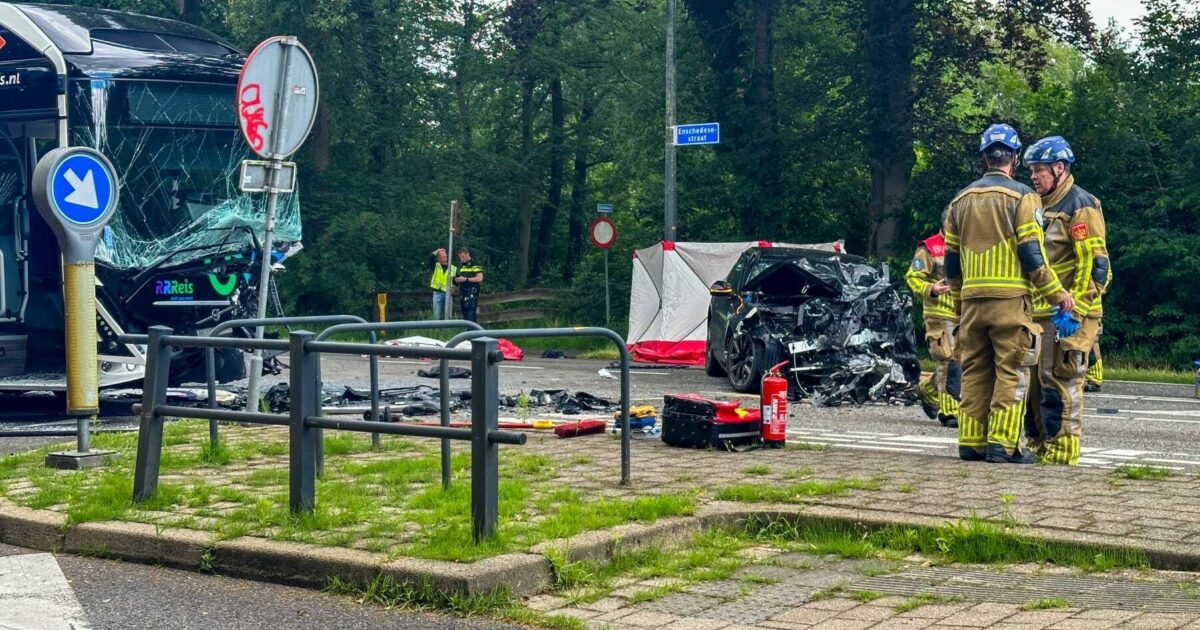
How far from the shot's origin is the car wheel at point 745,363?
644 inches

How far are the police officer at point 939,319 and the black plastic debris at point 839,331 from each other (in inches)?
95.2

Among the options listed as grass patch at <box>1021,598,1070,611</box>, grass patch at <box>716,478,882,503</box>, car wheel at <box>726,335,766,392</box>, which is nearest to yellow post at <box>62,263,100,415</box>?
grass patch at <box>716,478,882,503</box>

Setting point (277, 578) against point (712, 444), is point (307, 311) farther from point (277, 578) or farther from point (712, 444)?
point (277, 578)

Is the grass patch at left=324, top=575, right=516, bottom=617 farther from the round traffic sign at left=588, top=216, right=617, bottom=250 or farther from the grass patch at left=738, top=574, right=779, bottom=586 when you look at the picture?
the round traffic sign at left=588, top=216, right=617, bottom=250

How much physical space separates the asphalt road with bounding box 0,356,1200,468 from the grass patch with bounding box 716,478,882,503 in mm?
2817

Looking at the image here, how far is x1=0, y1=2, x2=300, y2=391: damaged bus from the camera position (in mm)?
13664

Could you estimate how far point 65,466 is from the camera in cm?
924

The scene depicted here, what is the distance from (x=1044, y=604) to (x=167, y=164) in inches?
419

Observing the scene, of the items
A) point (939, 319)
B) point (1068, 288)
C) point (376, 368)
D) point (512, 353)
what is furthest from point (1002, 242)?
point (512, 353)

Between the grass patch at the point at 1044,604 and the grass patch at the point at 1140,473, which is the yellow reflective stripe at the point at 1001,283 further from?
the grass patch at the point at 1044,604

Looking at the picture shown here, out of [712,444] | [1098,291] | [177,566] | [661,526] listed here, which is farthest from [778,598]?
[1098,291]

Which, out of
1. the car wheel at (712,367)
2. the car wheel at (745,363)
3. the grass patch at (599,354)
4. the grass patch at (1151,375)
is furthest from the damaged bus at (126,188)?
the grass patch at (1151,375)

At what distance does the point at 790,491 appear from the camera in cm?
774

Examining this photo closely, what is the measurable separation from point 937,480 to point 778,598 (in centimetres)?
249
